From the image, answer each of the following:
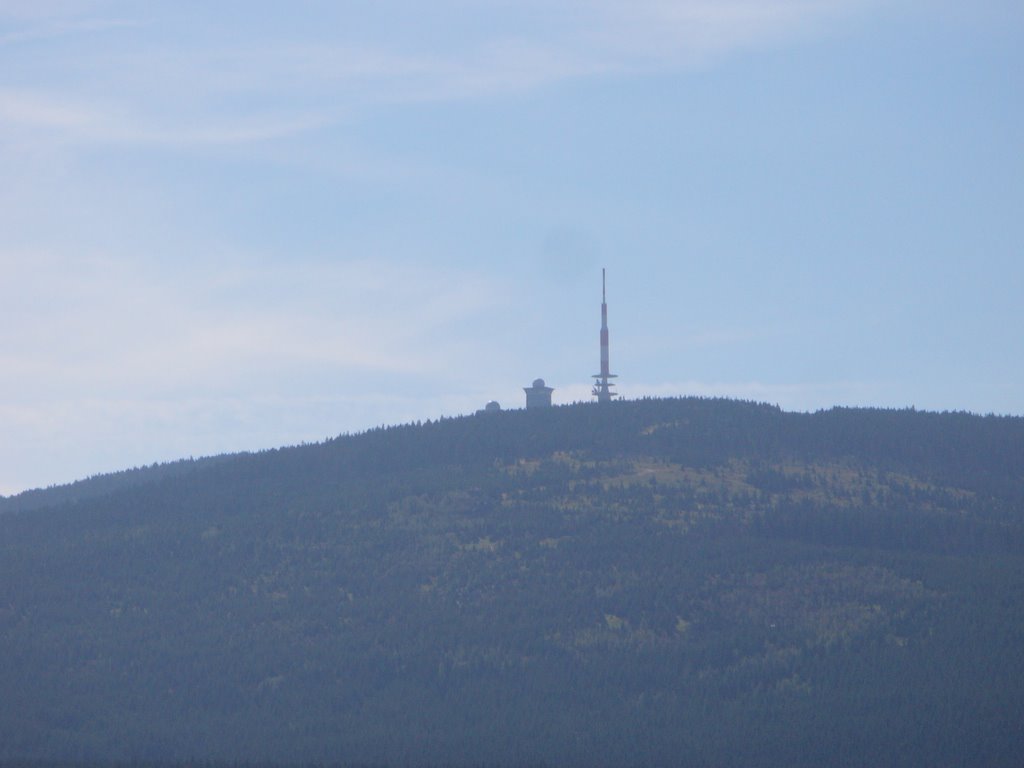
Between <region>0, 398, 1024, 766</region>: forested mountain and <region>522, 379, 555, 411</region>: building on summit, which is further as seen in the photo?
<region>522, 379, 555, 411</region>: building on summit

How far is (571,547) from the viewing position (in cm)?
11262

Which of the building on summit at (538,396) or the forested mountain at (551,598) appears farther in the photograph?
the building on summit at (538,396)

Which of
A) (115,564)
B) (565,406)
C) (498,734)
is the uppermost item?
(565,406)

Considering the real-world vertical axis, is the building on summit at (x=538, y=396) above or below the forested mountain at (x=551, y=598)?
above

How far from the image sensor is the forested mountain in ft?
273

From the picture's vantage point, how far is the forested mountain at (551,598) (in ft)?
273

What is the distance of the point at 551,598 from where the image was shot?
10450cm

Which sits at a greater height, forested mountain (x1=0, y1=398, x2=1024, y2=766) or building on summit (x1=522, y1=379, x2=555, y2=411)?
building on summit (x1=522, y1=379, x2=555, y2=411)

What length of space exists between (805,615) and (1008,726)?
20763 millimetres

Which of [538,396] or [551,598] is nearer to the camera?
[551,598]

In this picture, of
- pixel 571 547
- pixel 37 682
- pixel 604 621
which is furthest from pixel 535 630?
pixel 37 682

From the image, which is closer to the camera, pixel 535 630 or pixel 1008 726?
pixel 1008 726

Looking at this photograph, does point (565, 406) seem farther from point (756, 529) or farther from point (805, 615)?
point (805, 615)

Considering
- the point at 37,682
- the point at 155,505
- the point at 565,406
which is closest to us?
the point at 37,682
